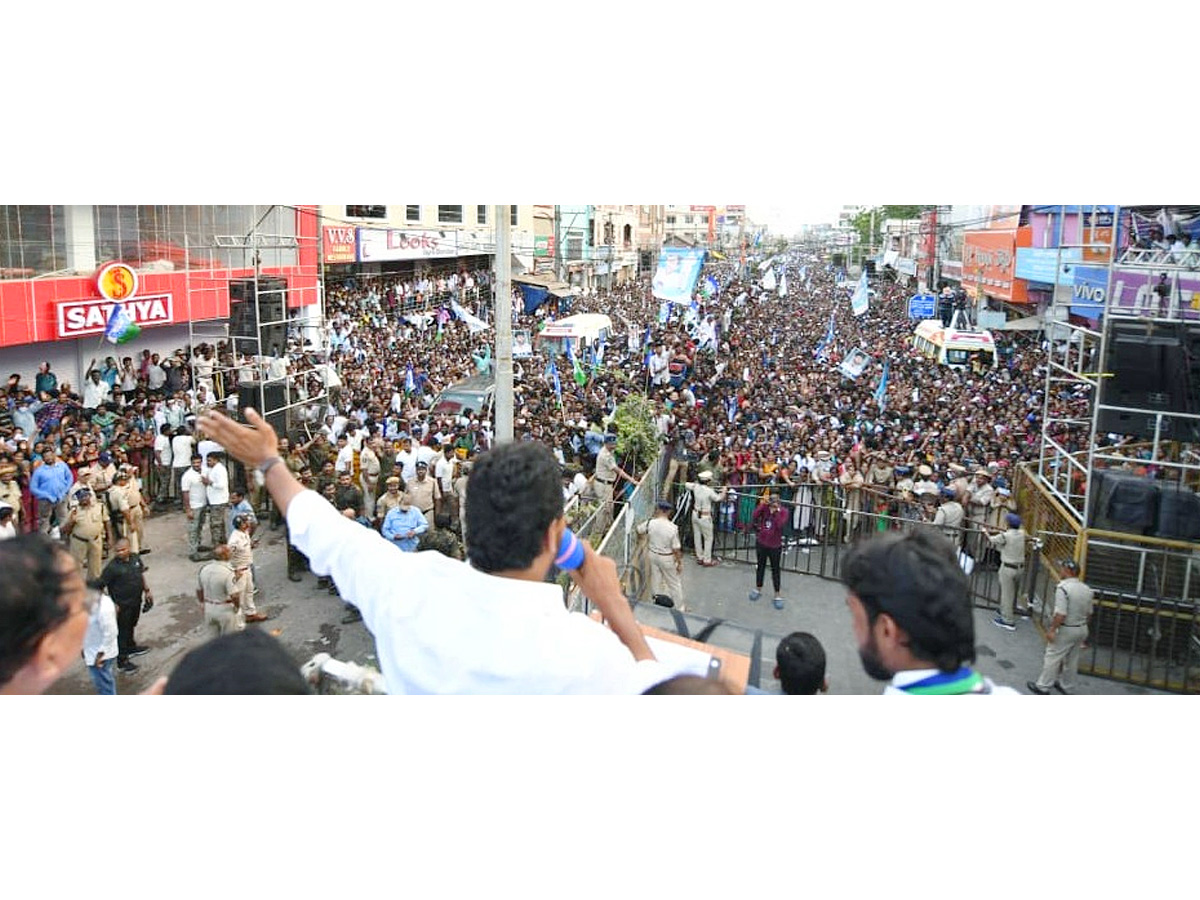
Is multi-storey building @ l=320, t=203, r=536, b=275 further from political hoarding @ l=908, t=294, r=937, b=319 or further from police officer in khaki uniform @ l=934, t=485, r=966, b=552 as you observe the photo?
political hoarding @ l=908, t=294, r=937, b=319

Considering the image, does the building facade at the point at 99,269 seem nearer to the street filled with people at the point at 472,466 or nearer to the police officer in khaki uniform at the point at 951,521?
the street filled with people at the point at 472,466

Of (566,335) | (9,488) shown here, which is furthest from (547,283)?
(9,488)

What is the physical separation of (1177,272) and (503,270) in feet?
18.9

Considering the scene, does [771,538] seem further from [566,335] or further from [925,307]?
[925,307]

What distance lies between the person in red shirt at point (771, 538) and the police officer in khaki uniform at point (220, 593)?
4.90 m

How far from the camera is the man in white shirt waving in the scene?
1.78 meters

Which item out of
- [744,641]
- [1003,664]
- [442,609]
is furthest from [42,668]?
[1003,664]

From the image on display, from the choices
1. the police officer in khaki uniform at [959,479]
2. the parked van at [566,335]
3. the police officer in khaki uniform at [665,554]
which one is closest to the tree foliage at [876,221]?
the parked van at [566,335]

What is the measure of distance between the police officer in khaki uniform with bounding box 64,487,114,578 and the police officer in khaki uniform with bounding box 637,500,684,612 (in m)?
5.09

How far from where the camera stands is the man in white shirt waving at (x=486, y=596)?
178 cm

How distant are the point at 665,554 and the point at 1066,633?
337cm

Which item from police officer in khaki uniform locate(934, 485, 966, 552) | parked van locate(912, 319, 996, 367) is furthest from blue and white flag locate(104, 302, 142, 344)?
parked van locate(912, 319, 996, 367)

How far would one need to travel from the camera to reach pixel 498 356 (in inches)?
321

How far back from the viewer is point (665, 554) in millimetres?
8492
